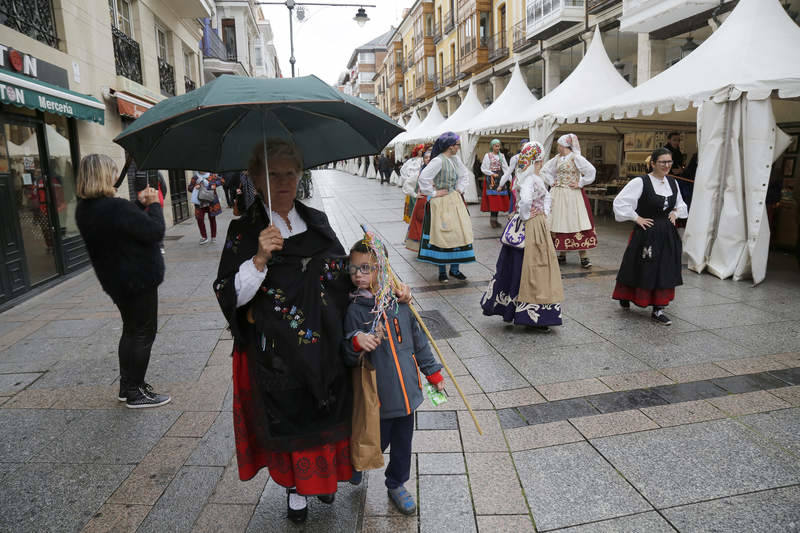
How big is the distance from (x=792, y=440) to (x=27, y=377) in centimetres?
569

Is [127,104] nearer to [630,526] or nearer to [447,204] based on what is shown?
[447,204]

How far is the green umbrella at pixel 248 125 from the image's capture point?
1.88 m

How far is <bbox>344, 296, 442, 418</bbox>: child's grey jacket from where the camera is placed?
2355 mm

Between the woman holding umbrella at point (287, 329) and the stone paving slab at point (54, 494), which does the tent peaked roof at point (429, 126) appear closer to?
the stone paving slab at point (54, 494)

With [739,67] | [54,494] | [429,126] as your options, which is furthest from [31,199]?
[429,126]

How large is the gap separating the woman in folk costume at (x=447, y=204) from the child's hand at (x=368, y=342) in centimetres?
505

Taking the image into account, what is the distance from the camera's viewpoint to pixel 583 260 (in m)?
8.14

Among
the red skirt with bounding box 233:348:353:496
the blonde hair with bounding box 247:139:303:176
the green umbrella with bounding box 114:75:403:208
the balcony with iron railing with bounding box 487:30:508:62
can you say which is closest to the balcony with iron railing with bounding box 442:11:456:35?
the balcony with iron railing with bounding box 487:30:508:62

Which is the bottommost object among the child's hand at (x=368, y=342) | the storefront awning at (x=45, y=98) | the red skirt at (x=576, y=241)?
the red skirt at (x=576, y=241)

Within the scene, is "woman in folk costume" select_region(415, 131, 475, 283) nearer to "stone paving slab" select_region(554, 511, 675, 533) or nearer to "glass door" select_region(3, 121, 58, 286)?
"stone paving slab" select_region(554, 511, 675, 533)

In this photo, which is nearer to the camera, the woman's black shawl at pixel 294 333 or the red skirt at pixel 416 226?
the woman's black shawl at pixel 294 333

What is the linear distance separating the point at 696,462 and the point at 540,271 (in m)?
2.38

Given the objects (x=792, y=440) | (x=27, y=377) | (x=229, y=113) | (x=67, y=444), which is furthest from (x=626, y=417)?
(x=27, y=377)

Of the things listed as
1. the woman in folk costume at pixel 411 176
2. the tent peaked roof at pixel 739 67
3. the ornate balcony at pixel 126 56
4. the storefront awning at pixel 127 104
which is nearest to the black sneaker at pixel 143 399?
the woman in folk costume at pixel 411 176
